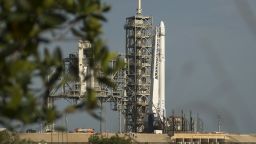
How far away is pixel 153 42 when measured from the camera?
114 meters

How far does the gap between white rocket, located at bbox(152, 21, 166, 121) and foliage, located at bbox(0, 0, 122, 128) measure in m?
106

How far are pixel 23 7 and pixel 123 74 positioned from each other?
107054mm

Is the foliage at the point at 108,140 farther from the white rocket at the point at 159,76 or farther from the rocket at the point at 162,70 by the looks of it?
the rocket at the point at 162,70

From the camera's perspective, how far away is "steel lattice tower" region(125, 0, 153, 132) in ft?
374

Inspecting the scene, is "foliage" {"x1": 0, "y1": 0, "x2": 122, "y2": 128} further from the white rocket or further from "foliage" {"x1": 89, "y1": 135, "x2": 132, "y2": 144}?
the white rocket

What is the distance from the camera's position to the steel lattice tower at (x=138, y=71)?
11412 cm

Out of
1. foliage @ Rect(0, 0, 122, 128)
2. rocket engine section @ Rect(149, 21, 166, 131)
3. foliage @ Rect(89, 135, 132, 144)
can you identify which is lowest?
foliage @ Rect(89, 135, 132, 144)

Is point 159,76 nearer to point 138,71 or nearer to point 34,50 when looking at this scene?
point 138,71

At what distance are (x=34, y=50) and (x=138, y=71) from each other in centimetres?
10936

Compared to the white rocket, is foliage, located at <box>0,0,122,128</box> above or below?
below

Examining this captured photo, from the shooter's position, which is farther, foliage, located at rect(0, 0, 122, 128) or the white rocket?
the white rocket

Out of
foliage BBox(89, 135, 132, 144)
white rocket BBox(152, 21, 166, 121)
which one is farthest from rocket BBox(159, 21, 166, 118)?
foliage BBox(89, 135, 132, 144)

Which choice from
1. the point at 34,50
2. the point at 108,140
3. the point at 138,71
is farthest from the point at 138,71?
the point at 34,50

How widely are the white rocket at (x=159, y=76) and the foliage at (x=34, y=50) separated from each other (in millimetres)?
106425
